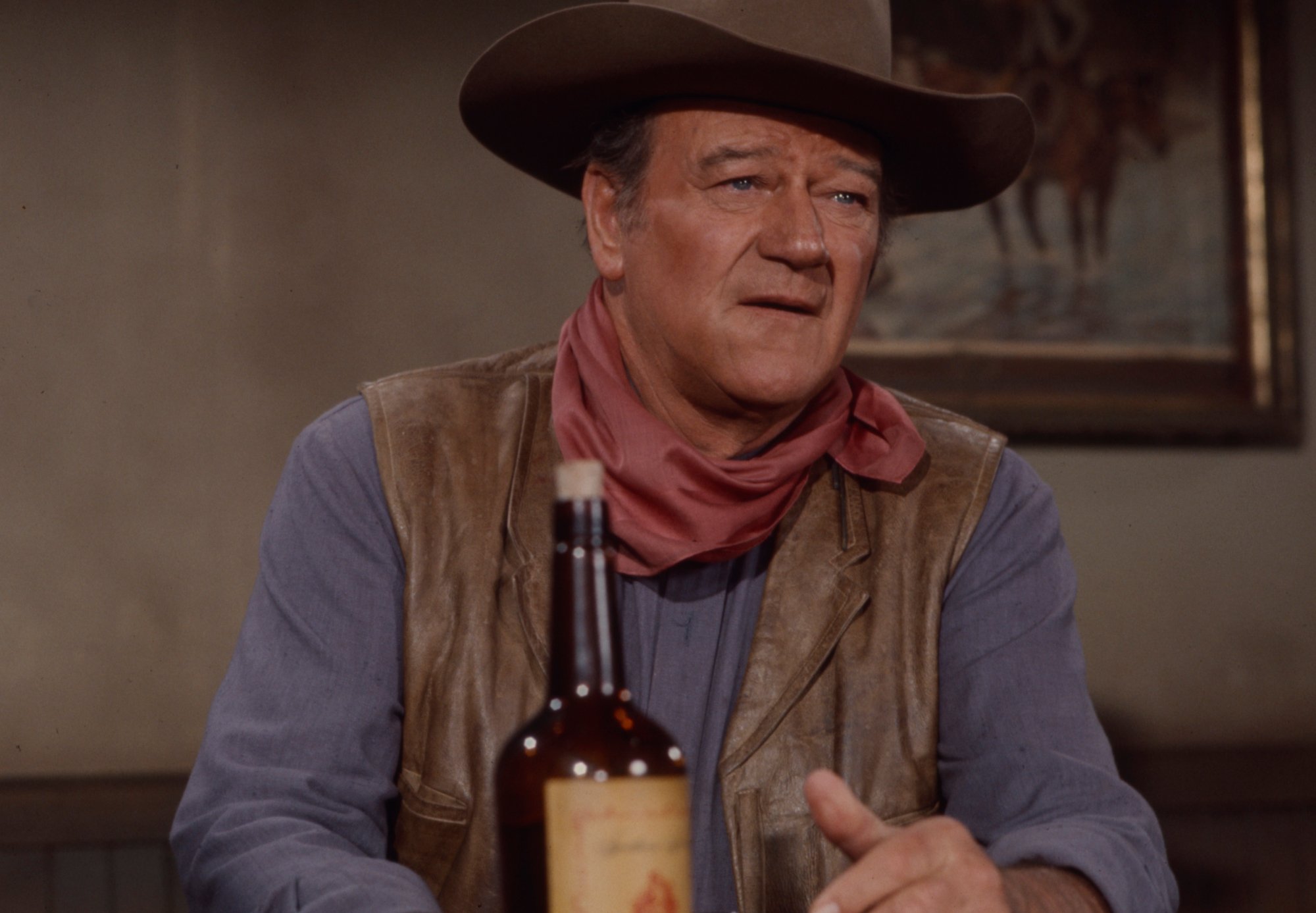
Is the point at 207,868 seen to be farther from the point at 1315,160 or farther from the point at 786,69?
the point at 1315,160

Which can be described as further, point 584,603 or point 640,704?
point 640,704

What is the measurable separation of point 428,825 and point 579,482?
882mm

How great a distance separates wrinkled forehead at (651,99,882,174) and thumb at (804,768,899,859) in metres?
0.92

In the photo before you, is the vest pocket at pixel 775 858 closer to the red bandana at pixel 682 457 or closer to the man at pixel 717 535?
the man at pixel 717 535

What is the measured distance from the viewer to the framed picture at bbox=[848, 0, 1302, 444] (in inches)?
138

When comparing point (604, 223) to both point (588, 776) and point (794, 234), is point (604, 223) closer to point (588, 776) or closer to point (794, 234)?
point (794, 234)

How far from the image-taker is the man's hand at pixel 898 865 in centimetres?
104

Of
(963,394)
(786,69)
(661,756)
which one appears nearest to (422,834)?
(661,756)

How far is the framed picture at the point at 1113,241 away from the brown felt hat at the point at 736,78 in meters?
1.49

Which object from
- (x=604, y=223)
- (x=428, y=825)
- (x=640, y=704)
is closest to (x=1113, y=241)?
(x=604, y=223)

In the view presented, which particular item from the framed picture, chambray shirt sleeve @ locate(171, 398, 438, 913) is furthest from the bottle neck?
the framed picture

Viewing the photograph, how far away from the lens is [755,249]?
67.8 inches

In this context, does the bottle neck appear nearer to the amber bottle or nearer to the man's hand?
the amber bottle

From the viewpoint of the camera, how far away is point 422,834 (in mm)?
1692
